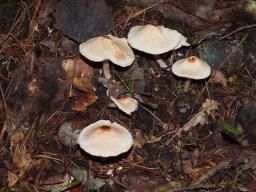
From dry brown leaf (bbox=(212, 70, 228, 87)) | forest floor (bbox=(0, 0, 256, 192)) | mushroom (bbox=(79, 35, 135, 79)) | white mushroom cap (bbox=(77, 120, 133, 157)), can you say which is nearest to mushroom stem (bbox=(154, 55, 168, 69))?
forest floor (bbox=(0, 0, 256, 192))

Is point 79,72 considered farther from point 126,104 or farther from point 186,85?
point 186,85

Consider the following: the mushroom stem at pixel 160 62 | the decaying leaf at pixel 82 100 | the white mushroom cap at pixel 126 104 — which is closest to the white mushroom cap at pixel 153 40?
the mushroom stem at pixel 160 62

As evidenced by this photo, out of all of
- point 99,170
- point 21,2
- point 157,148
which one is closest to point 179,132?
point 157,148

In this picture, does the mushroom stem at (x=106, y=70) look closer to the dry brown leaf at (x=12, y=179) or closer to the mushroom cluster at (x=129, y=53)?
the mushroom cluster at (x=129, y=53)

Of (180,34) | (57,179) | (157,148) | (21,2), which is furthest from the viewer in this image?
(21,2)

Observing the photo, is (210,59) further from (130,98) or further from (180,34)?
(130,98)

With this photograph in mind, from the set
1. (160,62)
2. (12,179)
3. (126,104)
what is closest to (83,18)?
(160,62)

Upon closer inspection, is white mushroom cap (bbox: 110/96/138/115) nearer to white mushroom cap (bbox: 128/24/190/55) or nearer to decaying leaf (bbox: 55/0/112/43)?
white mushroom cap (bbox: 128/24/190/55)
